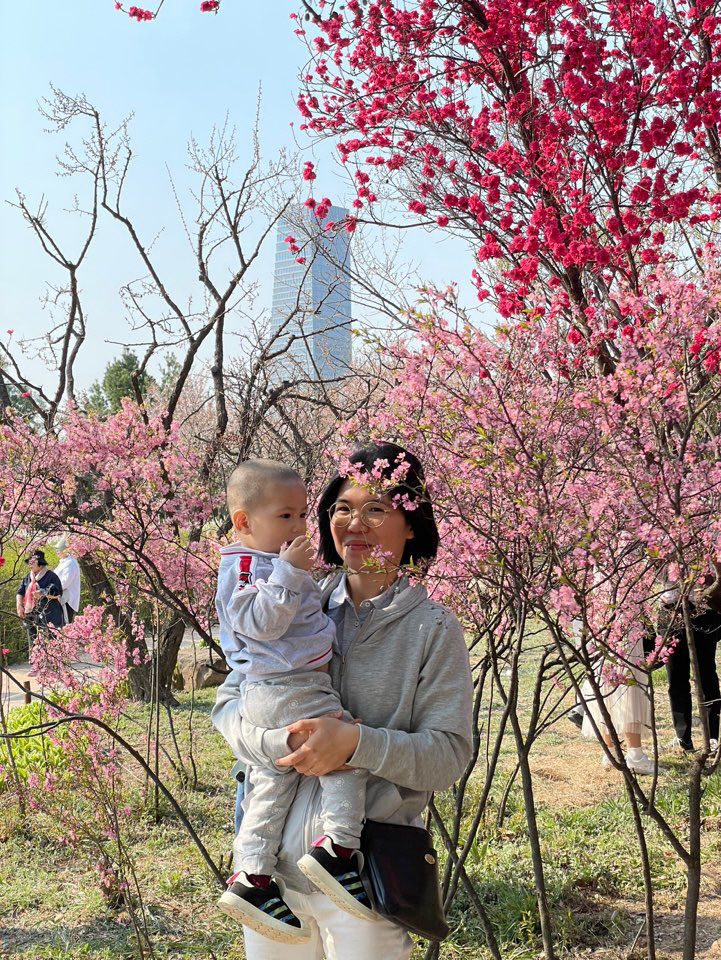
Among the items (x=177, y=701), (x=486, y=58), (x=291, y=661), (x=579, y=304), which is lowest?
(x=177, y=701)

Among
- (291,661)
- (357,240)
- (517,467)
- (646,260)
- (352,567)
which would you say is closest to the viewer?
(291,661)

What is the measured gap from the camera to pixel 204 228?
24.4 ft

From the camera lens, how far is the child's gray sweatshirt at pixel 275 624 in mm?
1650

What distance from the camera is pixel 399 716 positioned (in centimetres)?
164

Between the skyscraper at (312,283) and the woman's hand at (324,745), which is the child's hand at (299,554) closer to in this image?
the woman's hand at (324,745)

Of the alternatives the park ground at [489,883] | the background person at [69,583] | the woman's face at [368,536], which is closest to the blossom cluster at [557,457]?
the woman's face at [368,536]

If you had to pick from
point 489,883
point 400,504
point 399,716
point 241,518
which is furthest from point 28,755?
point 399,716

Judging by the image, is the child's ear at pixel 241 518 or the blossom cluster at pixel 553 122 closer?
the child's ear at pixel 241 518

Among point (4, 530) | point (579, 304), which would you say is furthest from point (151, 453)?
point (579, 304)

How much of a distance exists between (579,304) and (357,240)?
15.3 feet

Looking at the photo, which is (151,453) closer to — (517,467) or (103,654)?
(103,654)

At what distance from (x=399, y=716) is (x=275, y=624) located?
0.29 meters

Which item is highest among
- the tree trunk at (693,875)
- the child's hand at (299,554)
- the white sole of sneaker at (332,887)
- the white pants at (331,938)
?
the child's hand at (299,554)

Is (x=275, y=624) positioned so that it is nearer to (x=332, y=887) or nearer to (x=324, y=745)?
(x=324, y=745)
